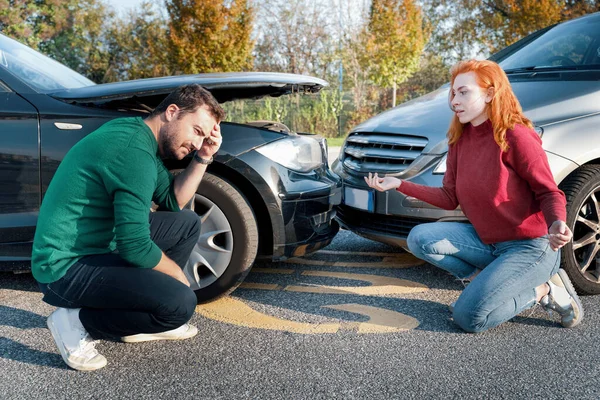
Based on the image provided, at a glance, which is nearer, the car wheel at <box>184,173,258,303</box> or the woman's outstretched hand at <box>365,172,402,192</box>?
the woman's outstretched hand at <box>365,172,402,192</box>

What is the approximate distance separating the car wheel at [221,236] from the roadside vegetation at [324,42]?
8.57 meters

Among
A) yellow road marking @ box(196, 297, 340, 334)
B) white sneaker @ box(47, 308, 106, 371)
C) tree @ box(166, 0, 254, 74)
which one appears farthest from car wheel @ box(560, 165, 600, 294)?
tree @ box(166, 0, 254, 74)

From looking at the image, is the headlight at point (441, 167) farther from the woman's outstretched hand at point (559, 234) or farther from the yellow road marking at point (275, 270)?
the yellow road marking at point (275, 270)

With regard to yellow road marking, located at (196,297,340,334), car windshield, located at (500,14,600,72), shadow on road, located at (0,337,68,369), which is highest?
car windshield, located at (500,14,600,72)

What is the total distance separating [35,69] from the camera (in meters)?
3.52

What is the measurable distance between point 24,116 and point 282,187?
4.65 feet

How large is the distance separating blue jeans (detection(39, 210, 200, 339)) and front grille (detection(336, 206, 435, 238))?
1.44m

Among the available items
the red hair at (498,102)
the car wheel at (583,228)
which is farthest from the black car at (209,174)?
the car wheel at (583,228)

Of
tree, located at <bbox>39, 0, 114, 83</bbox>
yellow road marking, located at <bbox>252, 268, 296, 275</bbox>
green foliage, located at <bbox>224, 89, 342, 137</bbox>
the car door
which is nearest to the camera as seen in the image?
the car door

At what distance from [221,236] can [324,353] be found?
0.95 metres

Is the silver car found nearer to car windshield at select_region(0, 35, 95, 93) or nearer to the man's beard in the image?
the man's beard

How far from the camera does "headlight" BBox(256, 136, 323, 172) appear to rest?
10.6ft

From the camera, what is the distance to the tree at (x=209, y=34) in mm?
16000

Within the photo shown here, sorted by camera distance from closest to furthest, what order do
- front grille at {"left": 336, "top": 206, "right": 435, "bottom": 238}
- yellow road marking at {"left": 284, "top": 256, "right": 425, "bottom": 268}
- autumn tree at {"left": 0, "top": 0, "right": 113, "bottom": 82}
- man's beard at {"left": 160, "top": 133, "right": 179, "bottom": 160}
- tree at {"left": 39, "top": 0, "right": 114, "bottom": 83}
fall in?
man's beard at {"left": 160, "top": 133, "right": 179, "bottom": 160}
front grille at {"left": 336, "top": 206, "right": 435, "bottom": 238}
yellow road marking at {"left": 284, "top": 256, "right": 425, "bottom": 268}
autumn tree at {"left": 0, "top": 0, "right": 113, "bottom": 82}
tree at {"left": 39, "top": 0, "right": 114, "bottom": 83}
